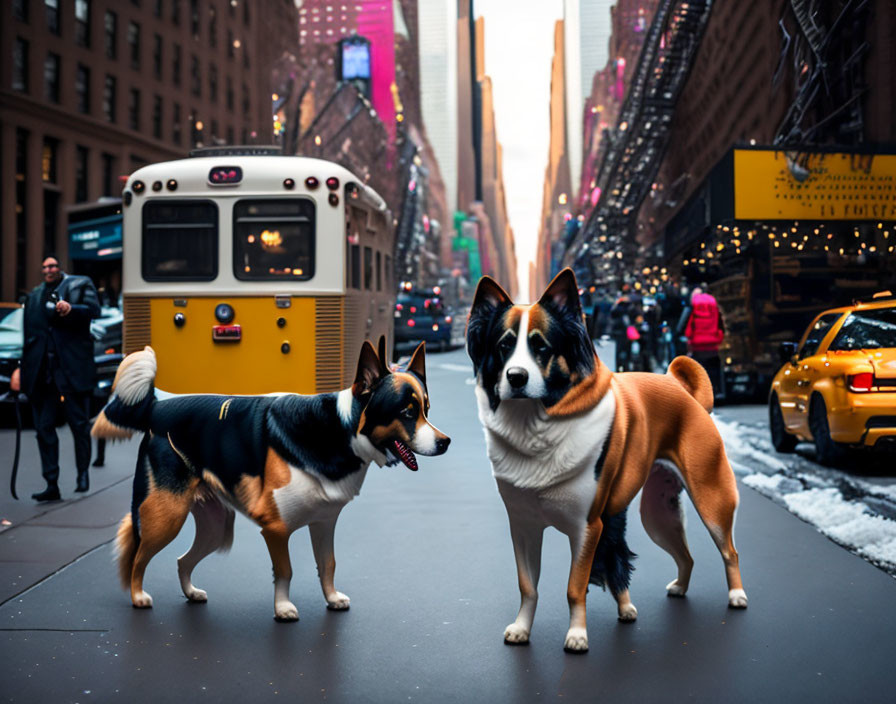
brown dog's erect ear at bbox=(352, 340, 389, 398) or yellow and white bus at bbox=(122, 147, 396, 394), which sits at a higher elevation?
yellow and white bus at bbox=(122, 147, 396, 394)

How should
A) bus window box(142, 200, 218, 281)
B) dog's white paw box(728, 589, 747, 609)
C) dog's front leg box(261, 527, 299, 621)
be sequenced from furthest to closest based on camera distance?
bus window box(142, 200, 218, 281)
dog's white paw box(728, 589, 747, 609)
dog's front leg box(261, 527, 299, 621)

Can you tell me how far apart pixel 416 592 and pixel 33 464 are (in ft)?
22.2

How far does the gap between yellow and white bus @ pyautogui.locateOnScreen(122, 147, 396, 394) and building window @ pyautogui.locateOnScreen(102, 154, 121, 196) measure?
41.6m

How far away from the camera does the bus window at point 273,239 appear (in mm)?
12305

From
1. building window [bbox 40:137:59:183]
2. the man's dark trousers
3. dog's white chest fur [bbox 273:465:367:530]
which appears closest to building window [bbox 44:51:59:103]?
building window [bbox 40:137:59:183]

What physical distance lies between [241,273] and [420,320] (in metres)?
23.8

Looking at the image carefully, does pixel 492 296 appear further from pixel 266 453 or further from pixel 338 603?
pixel 338 603

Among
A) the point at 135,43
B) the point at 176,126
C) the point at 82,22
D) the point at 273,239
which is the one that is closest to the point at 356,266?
the point at 273,239

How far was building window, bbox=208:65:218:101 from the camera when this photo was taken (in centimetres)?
6706

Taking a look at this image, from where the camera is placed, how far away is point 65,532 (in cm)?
759

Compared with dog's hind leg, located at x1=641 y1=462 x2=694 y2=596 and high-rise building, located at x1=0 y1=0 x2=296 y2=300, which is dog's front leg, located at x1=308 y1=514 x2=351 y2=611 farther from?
high-rise building, located at x1=0 y1=0 x2=296 y2=300

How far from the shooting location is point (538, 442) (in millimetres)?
4391

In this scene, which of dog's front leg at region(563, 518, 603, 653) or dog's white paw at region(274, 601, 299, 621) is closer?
dog's front leg at region(563, 518, 603, 653)

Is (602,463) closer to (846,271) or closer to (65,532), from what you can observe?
(65,532)
